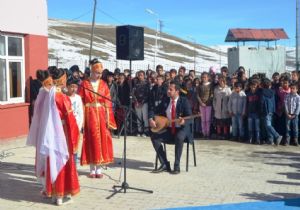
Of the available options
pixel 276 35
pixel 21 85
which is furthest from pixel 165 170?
pixel 276 35

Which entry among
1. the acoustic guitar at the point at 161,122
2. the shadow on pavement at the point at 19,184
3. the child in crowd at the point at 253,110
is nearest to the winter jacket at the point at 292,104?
the child in crowd at the point at 253,110

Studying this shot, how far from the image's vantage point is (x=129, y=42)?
860cm

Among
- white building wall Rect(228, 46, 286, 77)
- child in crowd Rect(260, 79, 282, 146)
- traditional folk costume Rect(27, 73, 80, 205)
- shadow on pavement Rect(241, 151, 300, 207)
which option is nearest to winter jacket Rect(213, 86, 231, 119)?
child in crowd Rect(260, 79, 282, 146)

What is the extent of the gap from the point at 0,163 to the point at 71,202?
3432 mm

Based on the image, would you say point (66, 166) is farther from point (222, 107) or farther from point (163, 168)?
point (222, 107)

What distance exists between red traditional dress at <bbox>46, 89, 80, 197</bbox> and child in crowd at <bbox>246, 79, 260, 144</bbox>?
6501 millimetres

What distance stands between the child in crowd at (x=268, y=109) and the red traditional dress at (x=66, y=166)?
21.1 feet

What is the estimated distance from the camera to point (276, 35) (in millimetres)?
56438

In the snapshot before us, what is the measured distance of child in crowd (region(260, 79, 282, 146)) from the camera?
12.5 meters

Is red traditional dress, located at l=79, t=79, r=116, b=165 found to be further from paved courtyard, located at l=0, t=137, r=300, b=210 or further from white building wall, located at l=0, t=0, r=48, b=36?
white building wall, located at l=0, t=0, r=48, b=36

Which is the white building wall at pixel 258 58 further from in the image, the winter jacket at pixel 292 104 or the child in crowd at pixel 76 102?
the child in crowd at pixel 76 102

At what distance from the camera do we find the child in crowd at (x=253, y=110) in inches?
504

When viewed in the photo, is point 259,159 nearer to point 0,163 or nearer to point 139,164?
point 139,164

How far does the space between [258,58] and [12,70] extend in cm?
4310
